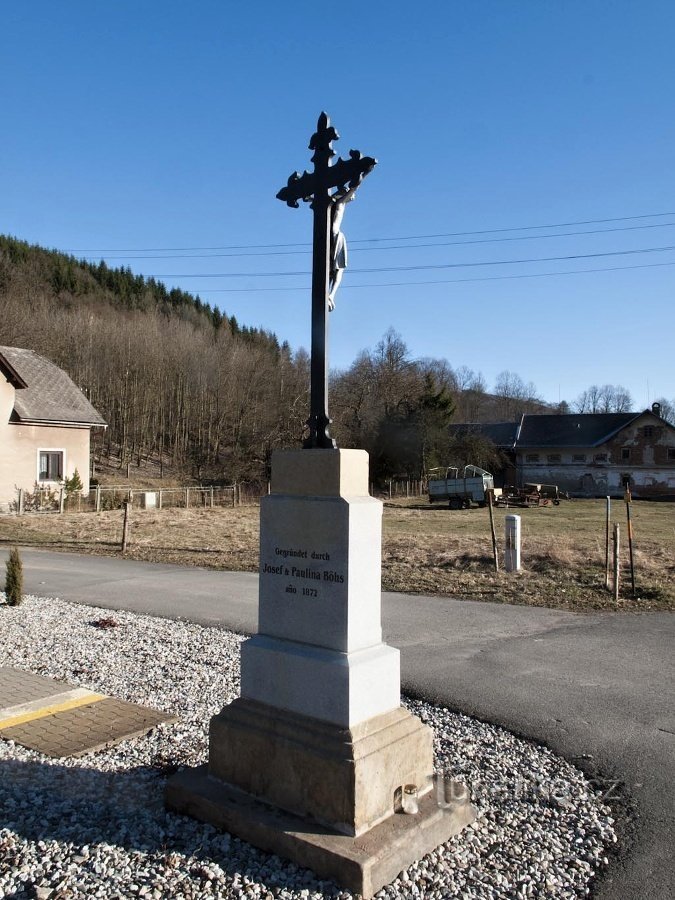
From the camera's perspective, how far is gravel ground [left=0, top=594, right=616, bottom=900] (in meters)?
3.41

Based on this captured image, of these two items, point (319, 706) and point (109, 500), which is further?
point (109, 500)

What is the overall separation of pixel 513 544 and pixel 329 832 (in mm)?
10636

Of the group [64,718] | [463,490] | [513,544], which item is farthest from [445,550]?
[463,490]

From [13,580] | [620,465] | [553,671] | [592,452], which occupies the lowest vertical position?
[553,671]

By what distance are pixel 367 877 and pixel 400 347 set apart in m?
54.3

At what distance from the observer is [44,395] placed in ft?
100

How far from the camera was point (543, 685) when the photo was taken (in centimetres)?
704

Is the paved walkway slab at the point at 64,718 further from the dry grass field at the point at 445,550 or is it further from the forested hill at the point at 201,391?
the forested hill at the point at 201,391

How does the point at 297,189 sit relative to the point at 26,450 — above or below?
above

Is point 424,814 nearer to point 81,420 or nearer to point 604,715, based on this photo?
point 604,715

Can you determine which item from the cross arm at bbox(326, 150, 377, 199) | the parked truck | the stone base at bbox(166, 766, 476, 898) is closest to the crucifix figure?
the cross arm at bbox(326, 150, 377, 199)

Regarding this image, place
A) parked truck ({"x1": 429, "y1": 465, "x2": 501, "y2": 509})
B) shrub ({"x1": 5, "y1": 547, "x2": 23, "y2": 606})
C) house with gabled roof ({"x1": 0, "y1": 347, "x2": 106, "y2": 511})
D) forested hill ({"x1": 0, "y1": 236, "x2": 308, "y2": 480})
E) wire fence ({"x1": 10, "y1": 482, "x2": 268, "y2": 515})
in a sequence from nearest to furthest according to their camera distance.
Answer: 1. shrub ({"x1": 5, "y1": 547, "x2": 23, "y2": 606})
2. wire fence ({"x1": 10, "y1": 482, "x2": 268, "y2": 515})
3. house with gabled roof ({"x1": 0, "y1": 347, "x2": 106, "y2": 511})
4. parked truck ({"x1": 429, "y1": 465, "x2": 501, "y2": 509})
5. forested hill ({"x1": 0, "y1": 236, "x2": 308, "y2": 480})

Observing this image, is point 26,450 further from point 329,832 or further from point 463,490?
point 329,832

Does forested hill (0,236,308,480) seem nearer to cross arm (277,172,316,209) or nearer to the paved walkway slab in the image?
the paved walkway slab
